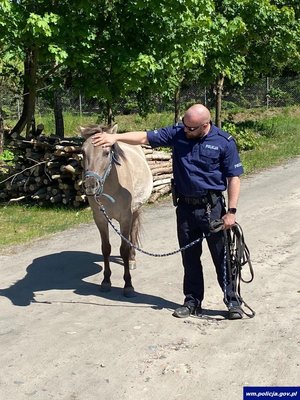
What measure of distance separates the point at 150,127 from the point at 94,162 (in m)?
20.1

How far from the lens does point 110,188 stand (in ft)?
19.7

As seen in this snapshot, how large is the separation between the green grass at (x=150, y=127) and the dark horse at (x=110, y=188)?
102 cm

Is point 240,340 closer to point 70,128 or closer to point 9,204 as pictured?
point 9,204

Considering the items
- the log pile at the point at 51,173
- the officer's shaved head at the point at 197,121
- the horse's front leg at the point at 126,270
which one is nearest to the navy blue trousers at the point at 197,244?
the officer's shaved head at the point at 197,121

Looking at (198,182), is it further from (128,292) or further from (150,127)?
(150,127)

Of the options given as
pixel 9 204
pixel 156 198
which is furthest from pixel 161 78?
pixel 9 204

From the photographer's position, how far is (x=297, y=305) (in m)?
5.60

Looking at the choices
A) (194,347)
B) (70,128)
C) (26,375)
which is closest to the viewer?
(26,375)

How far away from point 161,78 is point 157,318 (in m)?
7.45

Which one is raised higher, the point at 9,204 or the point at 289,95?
the point at 289,95

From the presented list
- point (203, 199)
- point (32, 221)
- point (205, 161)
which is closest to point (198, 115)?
point (205, 161)

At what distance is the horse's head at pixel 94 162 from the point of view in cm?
523

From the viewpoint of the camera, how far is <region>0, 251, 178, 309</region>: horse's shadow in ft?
19.7

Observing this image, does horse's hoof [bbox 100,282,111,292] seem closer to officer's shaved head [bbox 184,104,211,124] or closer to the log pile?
officer's shaved head [bbox 184,104,211,124]
